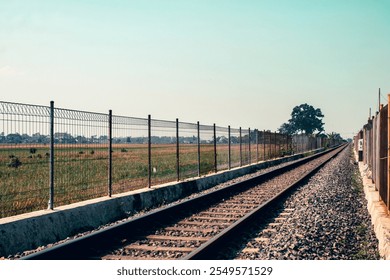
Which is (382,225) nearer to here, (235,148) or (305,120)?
(235,148)

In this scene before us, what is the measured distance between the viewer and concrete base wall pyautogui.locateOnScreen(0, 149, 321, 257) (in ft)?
25.4

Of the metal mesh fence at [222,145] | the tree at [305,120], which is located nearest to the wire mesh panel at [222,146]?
the metal mesh fence at [222,145]

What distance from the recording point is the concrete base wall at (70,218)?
775 centimetres

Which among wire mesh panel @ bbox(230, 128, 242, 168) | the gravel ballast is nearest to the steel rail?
the gravel ballast

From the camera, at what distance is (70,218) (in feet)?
30.2

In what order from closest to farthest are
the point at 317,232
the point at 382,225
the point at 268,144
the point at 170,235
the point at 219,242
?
the point at 219,242 < the point at 382,225 < the point at 170,235 < the point at 317,232 < the point at 268,144

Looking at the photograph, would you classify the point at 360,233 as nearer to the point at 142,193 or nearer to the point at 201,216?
the point at 201,216

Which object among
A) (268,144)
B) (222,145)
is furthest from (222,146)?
(268,144)

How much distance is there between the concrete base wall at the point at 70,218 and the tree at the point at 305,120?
604ft

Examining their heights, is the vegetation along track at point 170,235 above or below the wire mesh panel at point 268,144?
below

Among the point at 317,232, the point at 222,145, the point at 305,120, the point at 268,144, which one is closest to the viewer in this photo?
the point at 317,232

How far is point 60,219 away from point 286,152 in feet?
122

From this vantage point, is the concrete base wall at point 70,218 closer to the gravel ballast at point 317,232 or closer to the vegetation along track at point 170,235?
the vegetation along track at point 170,235

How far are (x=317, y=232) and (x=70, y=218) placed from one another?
4674 millimetres
